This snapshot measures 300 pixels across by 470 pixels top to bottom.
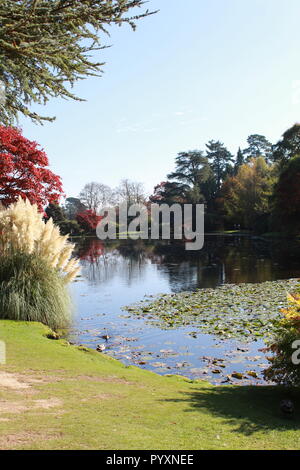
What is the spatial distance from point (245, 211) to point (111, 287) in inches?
1571

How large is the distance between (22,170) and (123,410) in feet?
33.5

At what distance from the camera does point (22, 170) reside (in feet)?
41.2

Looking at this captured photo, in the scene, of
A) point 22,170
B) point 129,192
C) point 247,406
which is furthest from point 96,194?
point 247,406

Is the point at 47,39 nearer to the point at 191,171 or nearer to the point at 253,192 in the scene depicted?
the point at 253,192

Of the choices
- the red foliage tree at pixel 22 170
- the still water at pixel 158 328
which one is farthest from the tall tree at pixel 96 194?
the red foliage tree at pixel 22 170

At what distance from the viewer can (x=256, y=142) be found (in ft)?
284

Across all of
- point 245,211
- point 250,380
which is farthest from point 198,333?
point 245,211

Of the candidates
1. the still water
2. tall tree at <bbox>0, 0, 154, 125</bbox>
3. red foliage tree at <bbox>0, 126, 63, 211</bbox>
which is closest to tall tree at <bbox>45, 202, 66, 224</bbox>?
the still water

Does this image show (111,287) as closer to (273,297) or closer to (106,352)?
(273,297)

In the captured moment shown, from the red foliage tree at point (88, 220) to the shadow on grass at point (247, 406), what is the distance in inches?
2186

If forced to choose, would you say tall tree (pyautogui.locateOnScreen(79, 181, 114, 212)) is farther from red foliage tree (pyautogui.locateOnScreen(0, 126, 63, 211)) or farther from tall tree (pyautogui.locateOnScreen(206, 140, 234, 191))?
red foliage tree (pyautogui.locateOnScreen(0, 126, 63, 211))

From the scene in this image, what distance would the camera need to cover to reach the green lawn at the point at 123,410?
117 inches

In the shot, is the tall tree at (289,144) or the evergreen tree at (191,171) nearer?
the tall tree at (289,144)

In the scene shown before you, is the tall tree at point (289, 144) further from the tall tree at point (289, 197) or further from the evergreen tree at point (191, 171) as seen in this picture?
the evergreen tree at point (191, 171)
